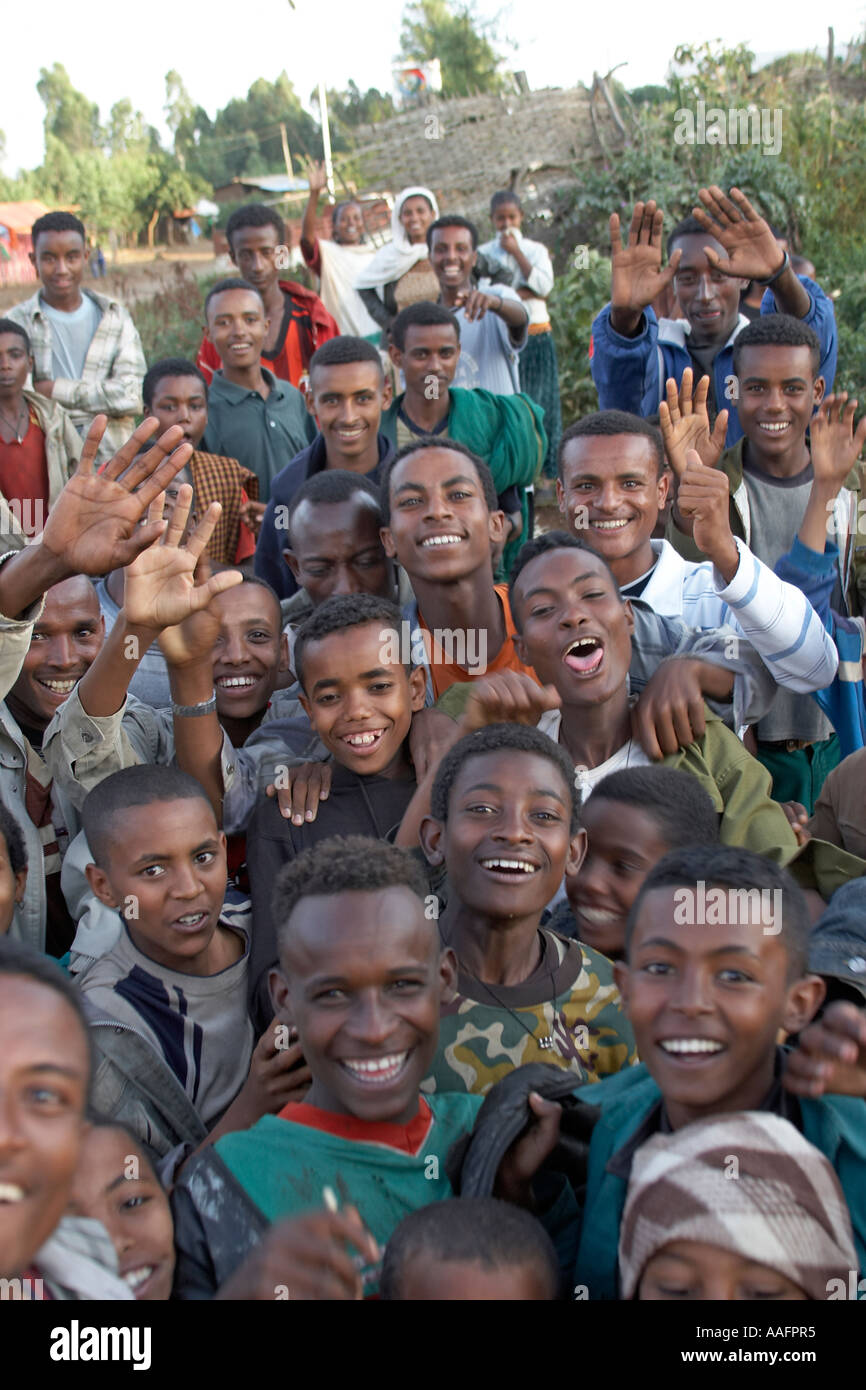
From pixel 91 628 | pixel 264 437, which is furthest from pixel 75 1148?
pixel 264 437

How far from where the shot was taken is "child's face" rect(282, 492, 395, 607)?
3.93 m

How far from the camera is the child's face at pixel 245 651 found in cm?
363

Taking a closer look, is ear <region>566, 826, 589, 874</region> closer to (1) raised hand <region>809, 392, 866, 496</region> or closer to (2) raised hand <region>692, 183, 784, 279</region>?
(1) raised hand <region>809, 392, 866, 496</region>

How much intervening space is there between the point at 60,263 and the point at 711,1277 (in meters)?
6.01

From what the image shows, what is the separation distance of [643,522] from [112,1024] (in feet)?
7.06

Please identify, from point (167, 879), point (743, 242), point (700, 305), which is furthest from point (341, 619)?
point (700, 305)

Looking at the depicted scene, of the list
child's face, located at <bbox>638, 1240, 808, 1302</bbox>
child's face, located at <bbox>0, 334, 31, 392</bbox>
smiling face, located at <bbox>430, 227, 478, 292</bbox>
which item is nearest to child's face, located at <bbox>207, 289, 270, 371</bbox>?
child's face, located at <bbox>0, 334, 31, 392</bbox>

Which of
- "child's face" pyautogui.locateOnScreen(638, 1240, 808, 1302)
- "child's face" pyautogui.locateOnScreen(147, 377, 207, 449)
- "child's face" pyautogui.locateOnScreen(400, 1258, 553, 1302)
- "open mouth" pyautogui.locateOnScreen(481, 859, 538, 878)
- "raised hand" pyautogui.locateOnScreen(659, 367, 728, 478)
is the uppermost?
"child's face" pyautogui.locateOnScreen(147, 377, 207, 449)

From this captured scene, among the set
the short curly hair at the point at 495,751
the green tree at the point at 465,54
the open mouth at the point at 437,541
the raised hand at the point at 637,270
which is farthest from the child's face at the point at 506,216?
the green tree at the point at 465,54

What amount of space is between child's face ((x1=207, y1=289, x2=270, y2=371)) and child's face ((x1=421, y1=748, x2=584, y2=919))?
144 inches

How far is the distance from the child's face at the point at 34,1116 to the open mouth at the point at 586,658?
1734 mm

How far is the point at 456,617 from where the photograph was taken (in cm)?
372

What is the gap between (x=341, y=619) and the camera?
3.21 m
